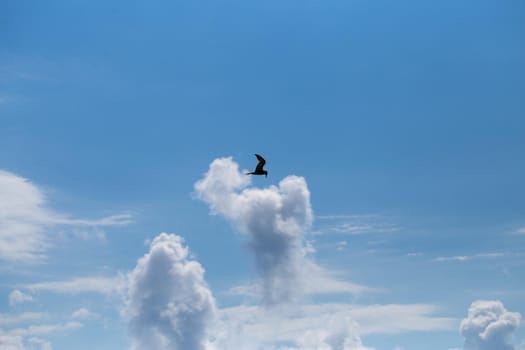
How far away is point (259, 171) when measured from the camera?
510 feet
